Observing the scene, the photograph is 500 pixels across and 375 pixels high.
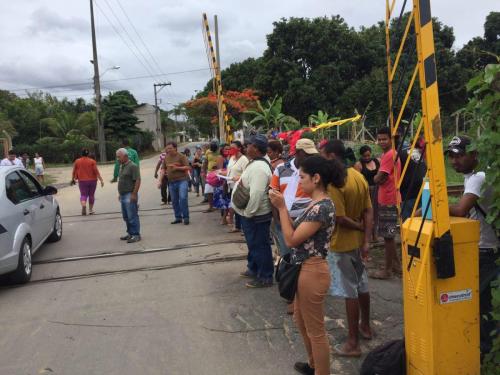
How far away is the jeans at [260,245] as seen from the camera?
17.6ft

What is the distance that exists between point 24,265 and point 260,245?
3115 mm

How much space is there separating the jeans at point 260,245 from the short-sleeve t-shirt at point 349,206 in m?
1.80

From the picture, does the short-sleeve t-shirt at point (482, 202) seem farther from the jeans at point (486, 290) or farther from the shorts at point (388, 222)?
the shorts at point (388, 222)

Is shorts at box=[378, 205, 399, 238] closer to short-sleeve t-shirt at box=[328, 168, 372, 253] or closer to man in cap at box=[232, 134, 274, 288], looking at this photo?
man in cap at box=[232, 134, 274, 288]

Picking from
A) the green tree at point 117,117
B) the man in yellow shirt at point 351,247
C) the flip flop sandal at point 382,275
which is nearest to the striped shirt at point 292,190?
the man in yellow shirt at point 351,247

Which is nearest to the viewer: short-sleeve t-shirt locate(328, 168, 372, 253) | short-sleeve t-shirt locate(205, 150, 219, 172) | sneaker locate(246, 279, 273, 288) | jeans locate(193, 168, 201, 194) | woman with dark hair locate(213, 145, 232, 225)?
short-sleeve t-shirt locate(328, 168, 372, 253)

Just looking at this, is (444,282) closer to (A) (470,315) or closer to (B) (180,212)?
(A) (470,315)

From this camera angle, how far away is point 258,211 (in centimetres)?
525

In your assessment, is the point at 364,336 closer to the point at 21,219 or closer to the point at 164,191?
the point at 21,219

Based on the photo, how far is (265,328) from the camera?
4.34 metres

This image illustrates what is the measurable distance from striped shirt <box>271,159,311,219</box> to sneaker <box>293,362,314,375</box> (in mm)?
1366

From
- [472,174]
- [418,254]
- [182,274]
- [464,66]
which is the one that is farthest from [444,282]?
[464,66]

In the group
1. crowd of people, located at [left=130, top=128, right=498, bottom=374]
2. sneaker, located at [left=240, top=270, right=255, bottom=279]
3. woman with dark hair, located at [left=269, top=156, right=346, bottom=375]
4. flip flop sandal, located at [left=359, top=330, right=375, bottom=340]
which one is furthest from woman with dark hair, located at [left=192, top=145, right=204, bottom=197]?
woman with dark hair, located at [left=269, top=156, right=346, bottom=375]

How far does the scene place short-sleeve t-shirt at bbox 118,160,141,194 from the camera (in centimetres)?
806
